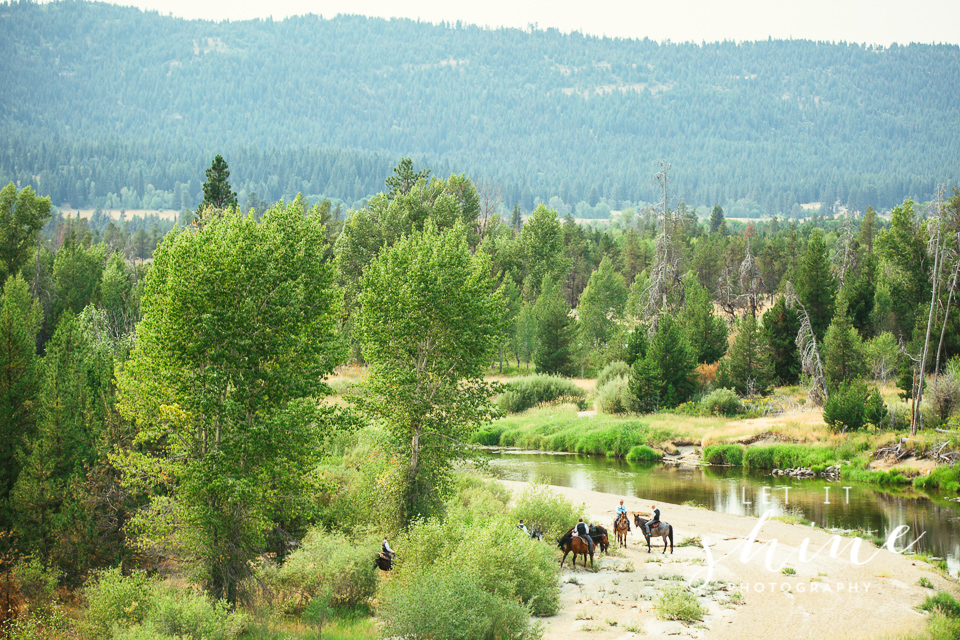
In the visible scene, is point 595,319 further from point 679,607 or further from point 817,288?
point 679,607

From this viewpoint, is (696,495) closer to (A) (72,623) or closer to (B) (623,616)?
(B) (623,616)

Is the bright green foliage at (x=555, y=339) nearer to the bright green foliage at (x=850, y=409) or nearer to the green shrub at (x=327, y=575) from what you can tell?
the bright green foliage at (x=850, y=409)

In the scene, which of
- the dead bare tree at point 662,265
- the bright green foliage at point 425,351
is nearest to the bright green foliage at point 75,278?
the dead bare tree at point 662,265

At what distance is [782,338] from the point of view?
6047cm

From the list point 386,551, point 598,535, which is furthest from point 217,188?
point 598,535

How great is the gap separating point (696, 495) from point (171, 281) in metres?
28.0

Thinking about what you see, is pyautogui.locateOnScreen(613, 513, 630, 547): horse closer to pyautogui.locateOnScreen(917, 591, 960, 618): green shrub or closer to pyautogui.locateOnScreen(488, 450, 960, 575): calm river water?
pyautogui.locateOnScreen(488, 450, 960, 575): calm river water

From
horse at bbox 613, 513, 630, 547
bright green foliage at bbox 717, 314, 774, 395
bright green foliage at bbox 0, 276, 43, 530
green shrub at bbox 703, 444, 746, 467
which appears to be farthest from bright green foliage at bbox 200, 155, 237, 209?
horse at bbox 613, 513, 630, 547

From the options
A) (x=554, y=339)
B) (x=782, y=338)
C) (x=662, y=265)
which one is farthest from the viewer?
(x=554, y=339)

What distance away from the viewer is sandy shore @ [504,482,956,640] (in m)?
19.4

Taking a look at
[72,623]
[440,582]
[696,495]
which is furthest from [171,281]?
[696,495]

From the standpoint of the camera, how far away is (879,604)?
21562 mm

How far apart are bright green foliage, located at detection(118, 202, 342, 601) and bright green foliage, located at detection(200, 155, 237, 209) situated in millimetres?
40709

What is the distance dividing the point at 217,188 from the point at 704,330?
39242 millimetres
